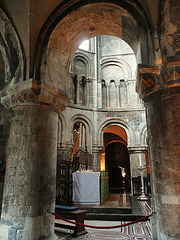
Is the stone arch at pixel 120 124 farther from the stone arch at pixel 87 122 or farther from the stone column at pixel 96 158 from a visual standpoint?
the stone arch at pixel 87 122

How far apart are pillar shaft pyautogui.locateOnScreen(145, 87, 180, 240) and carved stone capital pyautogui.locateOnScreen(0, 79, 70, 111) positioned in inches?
83.9

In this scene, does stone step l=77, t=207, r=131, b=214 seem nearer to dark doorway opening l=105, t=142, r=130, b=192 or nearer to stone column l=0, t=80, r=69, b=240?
stone column l=0, t=80, r=69, b=240

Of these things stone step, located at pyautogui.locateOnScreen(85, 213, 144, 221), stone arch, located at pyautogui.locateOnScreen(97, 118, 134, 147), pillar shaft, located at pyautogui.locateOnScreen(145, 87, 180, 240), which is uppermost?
stone arch, located at pyautogui.locateOnScreen(97, 118, 134, 147)

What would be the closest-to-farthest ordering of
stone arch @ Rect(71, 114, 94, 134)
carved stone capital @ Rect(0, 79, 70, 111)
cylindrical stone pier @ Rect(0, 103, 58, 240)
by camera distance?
cylindrical stone pier @ Rect(0, 103, 58, 240) → carved stone capital @ Rect(0, 79, 70, 111) → stone arch @ Rect(71, 114, 94, 134)

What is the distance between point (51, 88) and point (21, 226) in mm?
2800

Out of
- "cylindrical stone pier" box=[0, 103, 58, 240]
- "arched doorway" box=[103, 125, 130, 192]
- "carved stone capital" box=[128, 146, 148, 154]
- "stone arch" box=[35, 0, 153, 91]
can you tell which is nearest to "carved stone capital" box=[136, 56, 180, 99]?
"stone arch" box=[35, 0, 153, 91]

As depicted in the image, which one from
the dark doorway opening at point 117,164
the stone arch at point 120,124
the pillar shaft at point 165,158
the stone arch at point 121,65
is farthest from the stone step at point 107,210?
the dark doorway opening at point 117,164

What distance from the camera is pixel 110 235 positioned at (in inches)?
188

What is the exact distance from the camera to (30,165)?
3994mm

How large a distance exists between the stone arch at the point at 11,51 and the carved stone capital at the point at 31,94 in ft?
0.84

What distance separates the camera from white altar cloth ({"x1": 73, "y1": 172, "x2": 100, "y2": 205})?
805 centimetres

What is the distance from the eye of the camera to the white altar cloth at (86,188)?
8.05m

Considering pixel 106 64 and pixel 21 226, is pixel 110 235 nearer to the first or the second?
pixel 21 226

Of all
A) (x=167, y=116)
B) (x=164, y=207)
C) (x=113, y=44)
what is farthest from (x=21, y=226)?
(x=113, y=44)
